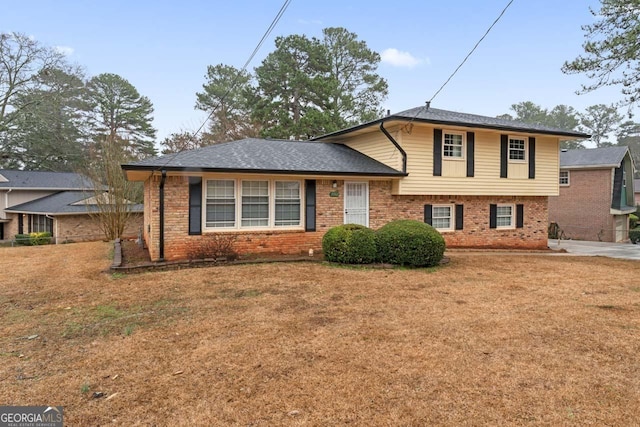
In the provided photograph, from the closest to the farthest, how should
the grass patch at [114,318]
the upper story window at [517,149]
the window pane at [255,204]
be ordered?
the grass patch at [114,318]
the window pane at [255,204]
the upper story window at [517,149]

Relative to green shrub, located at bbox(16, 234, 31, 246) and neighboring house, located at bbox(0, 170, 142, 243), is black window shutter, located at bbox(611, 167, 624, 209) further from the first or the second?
green shrub, located at bbox(16, 234, 31, 246)

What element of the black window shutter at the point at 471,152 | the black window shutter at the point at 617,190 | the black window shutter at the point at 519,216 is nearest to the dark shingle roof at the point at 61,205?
the black window shutter at the point at 471,152

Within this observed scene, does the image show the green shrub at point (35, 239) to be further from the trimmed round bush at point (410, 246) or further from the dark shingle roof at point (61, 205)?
the trimmed round bush at point (410, 246)

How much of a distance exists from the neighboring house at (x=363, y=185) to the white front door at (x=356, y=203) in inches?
1.3

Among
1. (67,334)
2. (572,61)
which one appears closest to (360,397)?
(67,334)

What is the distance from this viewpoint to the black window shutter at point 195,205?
9.93m

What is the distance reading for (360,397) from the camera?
3223 millimetres

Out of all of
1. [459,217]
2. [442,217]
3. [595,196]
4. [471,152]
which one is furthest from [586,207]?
[442,217]

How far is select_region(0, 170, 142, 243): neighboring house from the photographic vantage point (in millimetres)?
23031

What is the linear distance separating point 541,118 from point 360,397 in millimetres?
60667

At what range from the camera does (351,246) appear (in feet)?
31.6

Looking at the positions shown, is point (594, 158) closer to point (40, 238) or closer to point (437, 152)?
point (437, 152)

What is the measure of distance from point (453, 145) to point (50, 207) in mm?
24099

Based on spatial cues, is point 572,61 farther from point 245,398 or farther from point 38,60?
point 38,60
